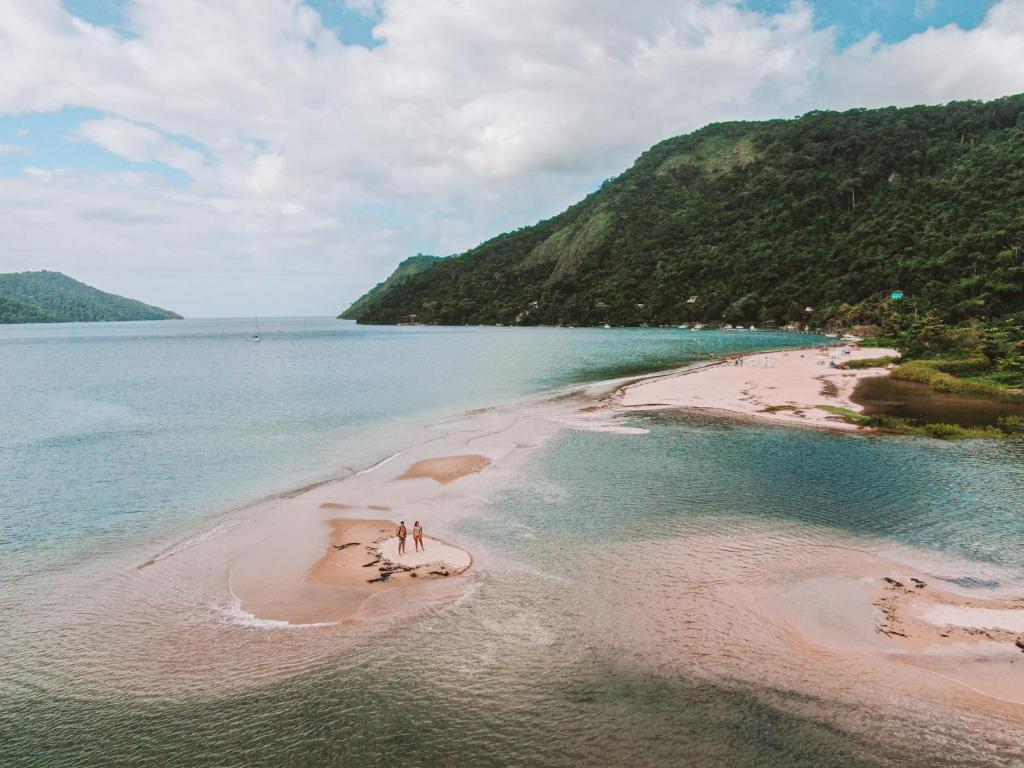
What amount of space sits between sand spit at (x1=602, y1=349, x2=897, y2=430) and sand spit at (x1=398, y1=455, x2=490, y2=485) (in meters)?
21.3

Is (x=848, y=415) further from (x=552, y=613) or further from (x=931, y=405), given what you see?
(x=552, y=613)

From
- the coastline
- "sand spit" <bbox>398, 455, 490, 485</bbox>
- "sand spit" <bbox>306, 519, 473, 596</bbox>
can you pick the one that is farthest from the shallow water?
"sand spit" <bbox>306, 519, 473, 596</bbox>

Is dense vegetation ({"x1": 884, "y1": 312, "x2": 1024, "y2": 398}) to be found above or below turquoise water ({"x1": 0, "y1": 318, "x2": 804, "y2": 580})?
above

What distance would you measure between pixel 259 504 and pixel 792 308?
17899 centimetres

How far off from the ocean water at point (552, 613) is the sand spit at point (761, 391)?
6.75 m

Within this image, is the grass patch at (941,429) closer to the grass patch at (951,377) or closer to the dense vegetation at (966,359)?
the grass patch at (951,377)

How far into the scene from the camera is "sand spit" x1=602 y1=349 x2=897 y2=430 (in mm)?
47875

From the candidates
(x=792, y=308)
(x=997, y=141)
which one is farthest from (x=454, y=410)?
(x=997, y=141)

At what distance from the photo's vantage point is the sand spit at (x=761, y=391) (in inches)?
1885

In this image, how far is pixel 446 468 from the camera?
112 feet

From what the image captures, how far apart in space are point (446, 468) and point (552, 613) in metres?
17.8

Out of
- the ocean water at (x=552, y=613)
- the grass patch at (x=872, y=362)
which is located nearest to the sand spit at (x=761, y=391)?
the grass patch at (x=872, y=362)

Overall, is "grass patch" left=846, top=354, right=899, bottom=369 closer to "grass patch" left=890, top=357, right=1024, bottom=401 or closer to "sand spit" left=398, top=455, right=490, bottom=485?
"grass patch" left=890, top=357, right=1024, bottom=401

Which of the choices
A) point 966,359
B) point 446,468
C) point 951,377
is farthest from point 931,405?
point 446,468
